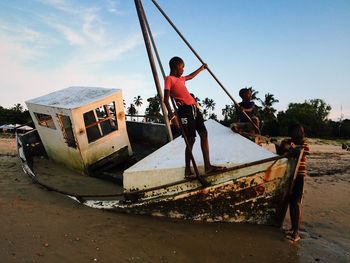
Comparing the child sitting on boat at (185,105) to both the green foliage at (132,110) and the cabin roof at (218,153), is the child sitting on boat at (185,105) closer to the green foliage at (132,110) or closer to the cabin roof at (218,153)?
the cabin roof at (218,153)

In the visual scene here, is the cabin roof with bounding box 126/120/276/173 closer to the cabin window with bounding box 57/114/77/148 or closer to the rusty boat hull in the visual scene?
the rusty boat hull

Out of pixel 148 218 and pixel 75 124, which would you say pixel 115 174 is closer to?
pixel 75 124

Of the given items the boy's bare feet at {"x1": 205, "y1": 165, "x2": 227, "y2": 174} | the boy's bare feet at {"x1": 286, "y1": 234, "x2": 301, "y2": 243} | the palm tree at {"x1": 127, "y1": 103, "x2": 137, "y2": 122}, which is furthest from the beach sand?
the palm tree at {"x1": 127, "y1": 103, "x2": 137, "y2": 122}

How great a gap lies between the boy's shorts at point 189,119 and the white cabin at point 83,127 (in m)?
3.59

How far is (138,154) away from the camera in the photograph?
9.44 metres

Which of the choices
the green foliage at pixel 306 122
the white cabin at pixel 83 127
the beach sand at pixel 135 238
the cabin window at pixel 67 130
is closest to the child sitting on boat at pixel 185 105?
the beach sand at pixel 135 238

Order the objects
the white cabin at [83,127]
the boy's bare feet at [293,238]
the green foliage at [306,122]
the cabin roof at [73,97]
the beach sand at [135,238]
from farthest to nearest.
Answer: the green foliage at [306,122], the cabin roof at [73,97], the white cabin at [83,127], the boy's bare feet at [293,238], the beach sand at [135,238]

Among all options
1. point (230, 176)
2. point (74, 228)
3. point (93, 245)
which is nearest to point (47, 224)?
point (74, 228)

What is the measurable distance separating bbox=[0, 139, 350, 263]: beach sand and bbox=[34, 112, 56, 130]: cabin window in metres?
2.84

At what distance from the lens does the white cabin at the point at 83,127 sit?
25.1 ft

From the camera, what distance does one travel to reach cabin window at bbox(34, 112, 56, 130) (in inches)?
342

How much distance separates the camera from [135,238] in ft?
14.4

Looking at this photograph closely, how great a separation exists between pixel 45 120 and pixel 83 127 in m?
2.03

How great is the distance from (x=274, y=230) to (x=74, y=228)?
2.95m
